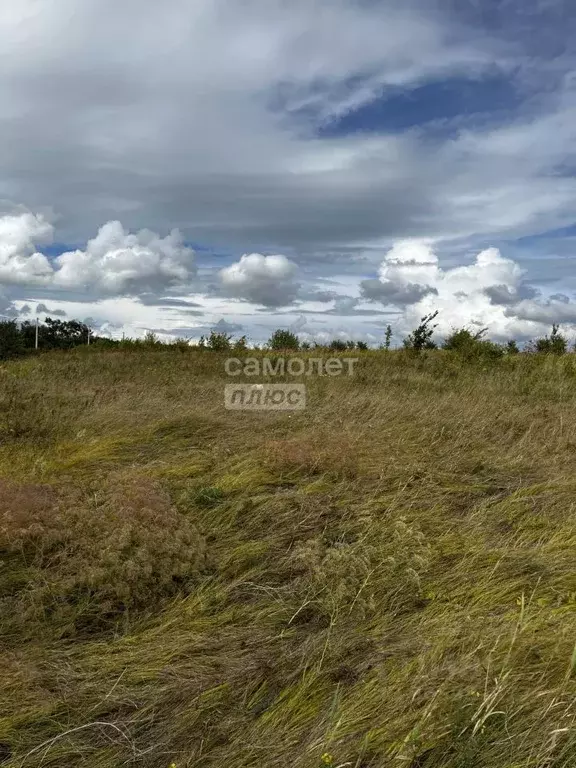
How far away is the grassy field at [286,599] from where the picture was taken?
6.79 feet

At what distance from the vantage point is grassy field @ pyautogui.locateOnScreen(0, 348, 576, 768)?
2.07m

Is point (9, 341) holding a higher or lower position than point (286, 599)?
higher

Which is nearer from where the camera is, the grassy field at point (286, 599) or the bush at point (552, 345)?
the grassy field at point (286, 599)

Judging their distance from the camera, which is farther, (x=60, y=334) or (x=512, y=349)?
(x=60, y=334)

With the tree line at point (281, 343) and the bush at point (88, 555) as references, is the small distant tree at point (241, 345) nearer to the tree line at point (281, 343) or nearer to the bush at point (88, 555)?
the tree line at point (281, 343)

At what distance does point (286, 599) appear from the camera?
3.15m

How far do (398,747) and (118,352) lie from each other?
55.2 ft

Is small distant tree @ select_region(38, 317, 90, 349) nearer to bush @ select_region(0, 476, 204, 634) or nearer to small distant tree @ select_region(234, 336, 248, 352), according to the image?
small distant tree @ select_region(234, 336, 248, 352)

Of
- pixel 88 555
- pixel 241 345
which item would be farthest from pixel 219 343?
pixel 88 555

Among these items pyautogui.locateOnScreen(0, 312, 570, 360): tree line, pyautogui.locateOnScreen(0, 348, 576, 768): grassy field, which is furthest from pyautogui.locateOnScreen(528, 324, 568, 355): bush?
pyautogui.locateOnScreen(0, 348, 576, 768): grassy field

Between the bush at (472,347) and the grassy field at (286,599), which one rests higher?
the bush at (472,347)

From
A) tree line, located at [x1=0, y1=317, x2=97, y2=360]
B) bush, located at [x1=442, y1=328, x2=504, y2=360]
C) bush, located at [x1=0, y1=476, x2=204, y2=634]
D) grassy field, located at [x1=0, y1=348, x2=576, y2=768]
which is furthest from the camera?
tree line, located at [x1=0, y1=317, x2=97, y2=360]

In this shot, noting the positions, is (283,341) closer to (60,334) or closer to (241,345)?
(241,345)

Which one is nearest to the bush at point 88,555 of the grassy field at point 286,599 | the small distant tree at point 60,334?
the grassy field at point 286,599
